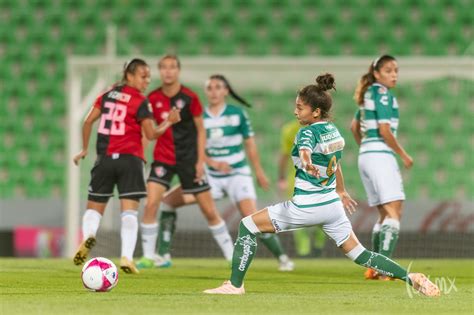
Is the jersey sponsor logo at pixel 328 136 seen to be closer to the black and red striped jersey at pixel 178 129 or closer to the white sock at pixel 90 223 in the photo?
the white sock at pixel 90 223

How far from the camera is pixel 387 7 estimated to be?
1549cm

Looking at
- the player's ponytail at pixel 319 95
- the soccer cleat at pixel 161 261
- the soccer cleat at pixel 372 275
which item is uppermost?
the player's ponytail at pixel 319 95

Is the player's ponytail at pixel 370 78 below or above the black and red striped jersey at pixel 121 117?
above

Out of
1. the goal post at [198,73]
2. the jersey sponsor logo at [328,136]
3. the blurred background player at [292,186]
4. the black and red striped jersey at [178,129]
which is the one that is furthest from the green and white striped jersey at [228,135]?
the jersey sponsor logo at [328,136]

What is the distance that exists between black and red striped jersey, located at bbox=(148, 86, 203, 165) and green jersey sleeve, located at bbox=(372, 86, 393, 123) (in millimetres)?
1727

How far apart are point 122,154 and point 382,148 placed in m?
2.01

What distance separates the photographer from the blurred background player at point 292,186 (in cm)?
1166

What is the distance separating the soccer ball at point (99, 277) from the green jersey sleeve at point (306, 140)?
141 cm

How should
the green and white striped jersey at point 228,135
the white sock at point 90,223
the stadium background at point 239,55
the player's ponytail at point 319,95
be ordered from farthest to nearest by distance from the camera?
the stadium background at point 239,55 → the green and white striped jersey at point 228,135 → the white sock at point 90,223 → the player's ponytail at point 319,95

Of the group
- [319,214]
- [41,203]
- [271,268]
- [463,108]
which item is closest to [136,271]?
[271,268]

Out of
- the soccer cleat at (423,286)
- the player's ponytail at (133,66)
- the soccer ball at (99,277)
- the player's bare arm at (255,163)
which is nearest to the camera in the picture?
the soccer cleat at (423,286)

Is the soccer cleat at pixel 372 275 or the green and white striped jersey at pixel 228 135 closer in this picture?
the soccer cleat at pixel 372 275

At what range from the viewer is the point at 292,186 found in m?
12.0

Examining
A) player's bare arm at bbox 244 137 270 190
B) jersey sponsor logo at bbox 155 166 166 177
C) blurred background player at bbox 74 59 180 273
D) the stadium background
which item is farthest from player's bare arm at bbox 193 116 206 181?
the stadium background
